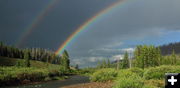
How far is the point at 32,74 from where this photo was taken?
242 feet

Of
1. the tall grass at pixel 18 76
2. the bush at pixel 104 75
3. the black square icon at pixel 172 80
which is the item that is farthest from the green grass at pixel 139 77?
the tall grass at pixel 18 76

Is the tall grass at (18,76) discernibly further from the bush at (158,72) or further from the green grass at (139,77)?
the bush at (158,72)

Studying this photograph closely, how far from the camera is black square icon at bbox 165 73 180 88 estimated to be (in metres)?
4.24

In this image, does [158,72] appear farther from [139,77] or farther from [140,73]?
[139,77]

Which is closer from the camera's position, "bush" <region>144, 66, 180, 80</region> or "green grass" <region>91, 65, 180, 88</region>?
"green grass" <region>91, 65, 180, 88</region>

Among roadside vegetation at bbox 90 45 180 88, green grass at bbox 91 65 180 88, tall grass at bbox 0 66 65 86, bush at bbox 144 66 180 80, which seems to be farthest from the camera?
tall grass at bbox 0 66 65 86

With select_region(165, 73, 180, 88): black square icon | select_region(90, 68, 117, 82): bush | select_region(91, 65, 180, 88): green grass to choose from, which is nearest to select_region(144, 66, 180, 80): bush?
select_region(91, 65, 180, 88): green grass

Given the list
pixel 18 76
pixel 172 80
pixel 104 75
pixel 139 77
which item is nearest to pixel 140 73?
pixel 104 75

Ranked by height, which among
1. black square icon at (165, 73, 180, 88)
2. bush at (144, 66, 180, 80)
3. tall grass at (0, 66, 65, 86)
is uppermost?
black square icon at (165, 73, 180, 88)

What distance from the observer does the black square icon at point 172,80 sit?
4.24 metres

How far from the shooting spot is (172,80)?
429 centimetres

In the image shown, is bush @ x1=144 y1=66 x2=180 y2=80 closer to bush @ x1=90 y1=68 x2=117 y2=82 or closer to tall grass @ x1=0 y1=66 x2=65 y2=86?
bush @ x1=90 y1=68 x2=117 y2=82

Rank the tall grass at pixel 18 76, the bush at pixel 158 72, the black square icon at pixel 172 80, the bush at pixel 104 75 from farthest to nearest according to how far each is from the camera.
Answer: the tall grass at pixel 18 76
the bush at pixel 104 75
the bush at pixel 158 72
the black square icon at pixel 172 80

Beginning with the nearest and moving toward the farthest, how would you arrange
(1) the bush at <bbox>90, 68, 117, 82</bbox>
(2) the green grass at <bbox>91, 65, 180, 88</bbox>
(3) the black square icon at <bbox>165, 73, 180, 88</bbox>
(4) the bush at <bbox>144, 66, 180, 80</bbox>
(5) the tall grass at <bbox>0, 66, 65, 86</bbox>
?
(3) the black square icon at <bbox>165, 73, 180, 88</bbox> < (2) the green grass at <bbox>91, 65, 180, 88</bbox> < (4) the bush at <bbox>144, 66, 180, 80</bbox> < (1) the bush at <bbox>90, 68, 117, 82</bbox> < (5) the tall grass at <bbox>0, 66, 65, 86</bbox>
